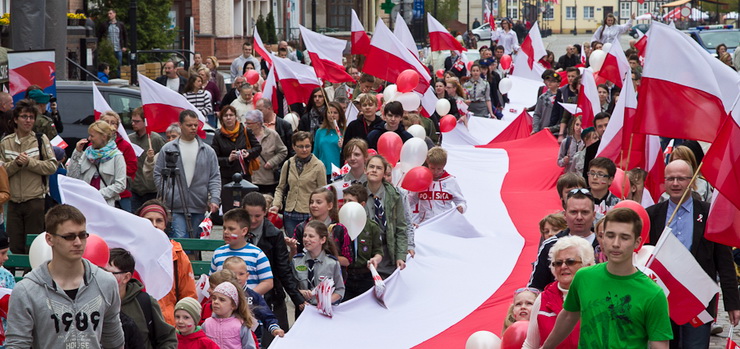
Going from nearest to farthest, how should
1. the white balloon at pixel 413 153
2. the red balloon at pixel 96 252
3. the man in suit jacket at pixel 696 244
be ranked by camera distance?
1. the red balloon at pixel 96 252
2. the man in suit jacket at pixel 696 244
3. the white balloon at pixel 413 153

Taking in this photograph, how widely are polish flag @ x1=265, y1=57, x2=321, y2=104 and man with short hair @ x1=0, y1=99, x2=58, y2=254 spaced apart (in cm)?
597

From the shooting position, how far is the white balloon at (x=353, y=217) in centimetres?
962

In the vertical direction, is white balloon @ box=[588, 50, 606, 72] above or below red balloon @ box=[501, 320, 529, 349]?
above

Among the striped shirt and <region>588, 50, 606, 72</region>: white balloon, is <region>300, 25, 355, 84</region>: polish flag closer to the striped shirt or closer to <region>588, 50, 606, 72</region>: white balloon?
<region>588, 50, 606, 72</region>: white balloon

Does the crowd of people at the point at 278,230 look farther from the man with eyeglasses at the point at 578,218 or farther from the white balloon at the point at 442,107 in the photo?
the white balloon at the point at 442,107

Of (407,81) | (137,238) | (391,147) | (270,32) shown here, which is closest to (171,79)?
(407,81)

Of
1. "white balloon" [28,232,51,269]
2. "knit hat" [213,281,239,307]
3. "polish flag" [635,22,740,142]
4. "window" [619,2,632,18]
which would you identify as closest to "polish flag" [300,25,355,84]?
"polish flag" [635,22,740,142]

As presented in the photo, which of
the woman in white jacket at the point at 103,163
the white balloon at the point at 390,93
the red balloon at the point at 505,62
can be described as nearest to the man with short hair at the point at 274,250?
the woman in white jacket at the point at 103,163

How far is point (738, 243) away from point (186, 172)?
5.80 metres

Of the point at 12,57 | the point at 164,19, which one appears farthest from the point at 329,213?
the point at 164,19

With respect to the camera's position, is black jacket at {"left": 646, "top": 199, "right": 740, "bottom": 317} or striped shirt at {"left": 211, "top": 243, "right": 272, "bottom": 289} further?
striped shirt at {"left": 211, "top": 243, "right": 272, "bottom": 289}

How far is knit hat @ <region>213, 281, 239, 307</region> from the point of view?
7539 mm

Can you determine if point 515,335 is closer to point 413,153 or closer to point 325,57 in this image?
point 413,153

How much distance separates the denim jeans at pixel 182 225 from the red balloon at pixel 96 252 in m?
4.85
